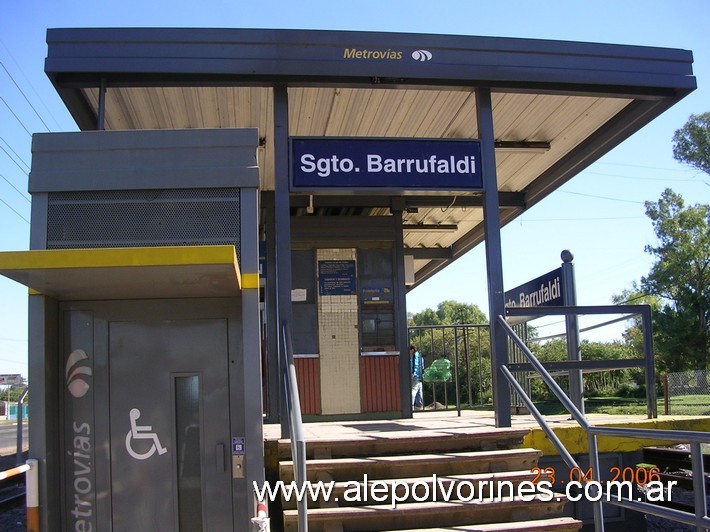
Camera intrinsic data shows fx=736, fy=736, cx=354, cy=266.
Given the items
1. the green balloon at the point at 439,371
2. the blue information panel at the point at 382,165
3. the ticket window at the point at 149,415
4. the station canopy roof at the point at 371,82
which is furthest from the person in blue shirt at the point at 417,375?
the ticket window at the point at 149,415

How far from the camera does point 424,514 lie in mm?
5785

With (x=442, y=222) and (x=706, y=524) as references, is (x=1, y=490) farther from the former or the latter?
(x=706, y=524)

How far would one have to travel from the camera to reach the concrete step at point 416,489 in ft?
19.3

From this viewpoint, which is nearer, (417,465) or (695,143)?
(417,465)

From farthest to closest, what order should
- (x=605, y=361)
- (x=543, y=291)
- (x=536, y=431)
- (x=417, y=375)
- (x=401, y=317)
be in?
(x=417, y=375)
(x=401, y=317)
(x=543, y=291)
(x=605, y=361)
(x=536, y=431)

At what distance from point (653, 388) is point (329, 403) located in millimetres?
4335

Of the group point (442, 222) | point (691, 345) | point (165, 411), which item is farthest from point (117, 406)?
point (691, 345)

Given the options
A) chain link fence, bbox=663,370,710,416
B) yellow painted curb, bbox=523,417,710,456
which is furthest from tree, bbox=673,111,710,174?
yellow painted curb, bbox=523,417,710,456

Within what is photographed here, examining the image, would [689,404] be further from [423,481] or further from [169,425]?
[169,425]

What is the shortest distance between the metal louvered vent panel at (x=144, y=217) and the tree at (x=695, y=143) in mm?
48812

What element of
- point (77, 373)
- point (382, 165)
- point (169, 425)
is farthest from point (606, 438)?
point (77, 373)

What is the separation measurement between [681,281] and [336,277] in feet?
127

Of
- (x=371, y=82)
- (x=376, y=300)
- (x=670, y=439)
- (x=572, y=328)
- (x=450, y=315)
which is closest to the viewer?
(x=670, y=439)

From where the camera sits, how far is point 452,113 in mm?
9094
